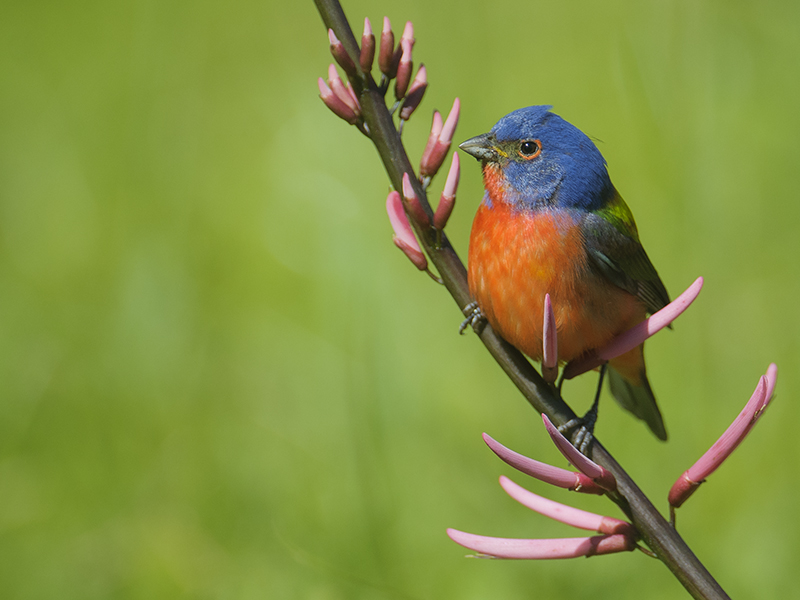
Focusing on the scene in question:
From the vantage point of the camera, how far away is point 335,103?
1.23 meters

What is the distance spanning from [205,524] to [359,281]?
118 centimetres

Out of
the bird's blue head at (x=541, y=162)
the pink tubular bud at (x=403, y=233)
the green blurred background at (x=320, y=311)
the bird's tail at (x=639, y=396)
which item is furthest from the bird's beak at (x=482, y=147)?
the green blurred background at (x=320, y=311)

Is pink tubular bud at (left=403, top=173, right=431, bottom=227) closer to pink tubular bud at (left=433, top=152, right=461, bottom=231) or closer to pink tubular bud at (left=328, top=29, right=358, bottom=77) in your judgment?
pink tubular bud at (left=433, top=152, right=461, bottom=231)

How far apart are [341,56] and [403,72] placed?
0.11 m

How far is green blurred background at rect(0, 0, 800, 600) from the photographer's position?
296cm

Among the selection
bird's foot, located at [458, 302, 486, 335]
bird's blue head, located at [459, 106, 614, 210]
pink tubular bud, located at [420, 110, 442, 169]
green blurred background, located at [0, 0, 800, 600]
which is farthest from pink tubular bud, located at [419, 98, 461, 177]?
green blurred background, located at [0, 0, 800, 600]

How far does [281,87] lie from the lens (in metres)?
4.84

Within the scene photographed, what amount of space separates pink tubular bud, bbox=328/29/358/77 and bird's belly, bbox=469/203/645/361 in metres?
0.55

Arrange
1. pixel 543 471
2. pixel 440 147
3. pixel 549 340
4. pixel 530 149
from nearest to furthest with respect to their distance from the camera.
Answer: pixel 543 471 < pixel 549 340 < pixel 440 147 < pixel 530 149

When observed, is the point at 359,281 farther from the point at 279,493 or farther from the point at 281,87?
the point at 281,87

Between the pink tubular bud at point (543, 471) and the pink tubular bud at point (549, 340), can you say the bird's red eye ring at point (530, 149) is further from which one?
the pink tubular bud at point (543, 471)

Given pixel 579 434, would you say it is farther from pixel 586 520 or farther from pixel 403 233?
pixel 403 233

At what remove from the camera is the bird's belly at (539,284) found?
1.54 m

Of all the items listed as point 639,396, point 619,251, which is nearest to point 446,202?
point 619,251
